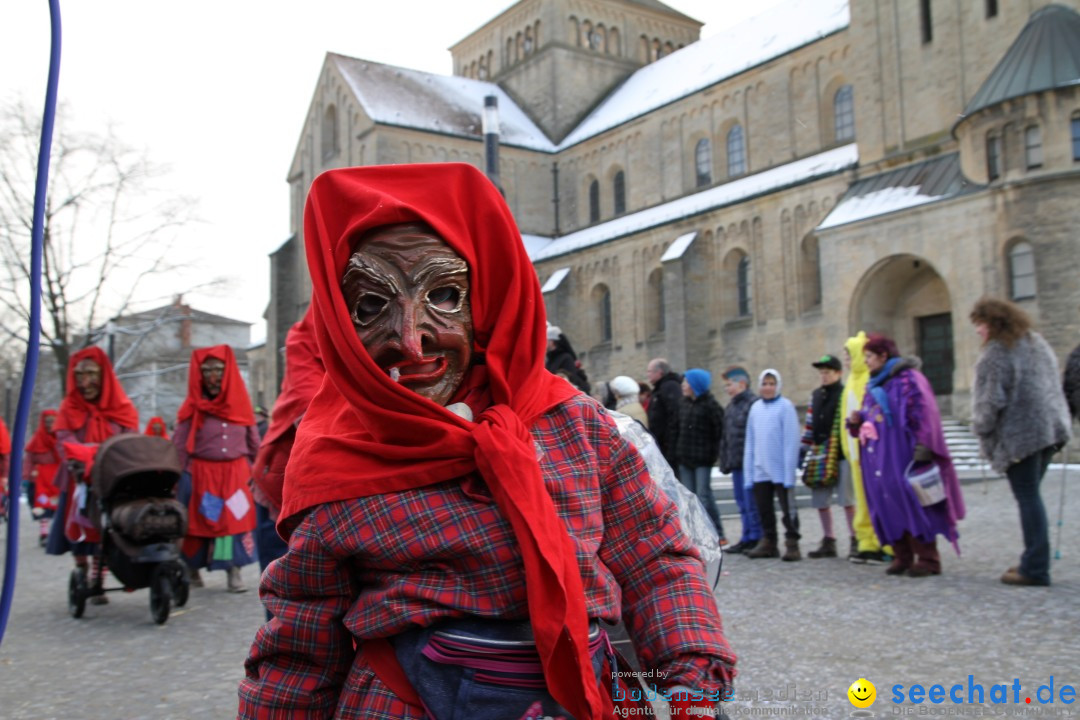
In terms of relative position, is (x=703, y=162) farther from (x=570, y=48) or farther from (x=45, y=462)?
(x=45, y=462)

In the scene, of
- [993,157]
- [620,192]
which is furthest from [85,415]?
[620,192]

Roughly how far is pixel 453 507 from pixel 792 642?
14.5 feet

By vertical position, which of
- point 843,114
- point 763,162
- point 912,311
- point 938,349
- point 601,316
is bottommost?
point 938,349

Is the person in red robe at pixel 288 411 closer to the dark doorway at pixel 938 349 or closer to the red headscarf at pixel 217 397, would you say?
the red headscarf at pixel 217 397

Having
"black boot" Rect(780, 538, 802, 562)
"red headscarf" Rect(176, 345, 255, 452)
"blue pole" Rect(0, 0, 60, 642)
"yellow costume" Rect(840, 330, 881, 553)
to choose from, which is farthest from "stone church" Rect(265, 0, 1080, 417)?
"blue pole" Rect(0, 0, 60, 642)

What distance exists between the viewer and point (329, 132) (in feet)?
151

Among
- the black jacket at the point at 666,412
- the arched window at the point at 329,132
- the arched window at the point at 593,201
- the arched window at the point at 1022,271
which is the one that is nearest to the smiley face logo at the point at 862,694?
the black jacket at the point at 666,412

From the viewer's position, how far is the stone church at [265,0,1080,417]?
23.7m

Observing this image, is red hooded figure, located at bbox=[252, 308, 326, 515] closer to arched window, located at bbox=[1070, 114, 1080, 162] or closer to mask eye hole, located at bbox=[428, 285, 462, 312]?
mask eye hole, located at bbox=[428, 285, 462, 312]

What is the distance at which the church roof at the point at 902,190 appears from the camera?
2528 centimetres

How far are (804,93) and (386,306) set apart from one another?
116ft

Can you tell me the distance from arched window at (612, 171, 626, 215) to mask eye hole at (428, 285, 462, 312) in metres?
40.4

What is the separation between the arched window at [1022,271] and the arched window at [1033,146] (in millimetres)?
1928

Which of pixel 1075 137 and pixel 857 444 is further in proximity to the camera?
pixel 1075 137
